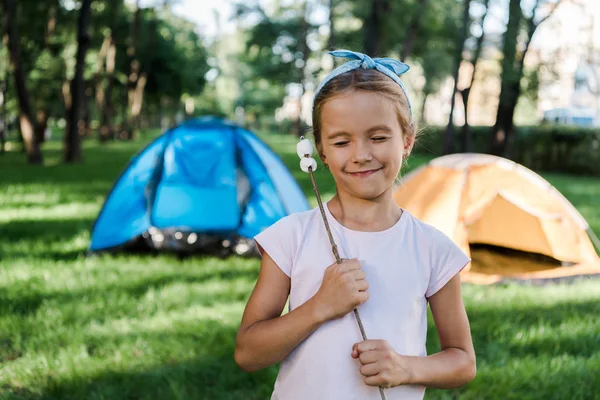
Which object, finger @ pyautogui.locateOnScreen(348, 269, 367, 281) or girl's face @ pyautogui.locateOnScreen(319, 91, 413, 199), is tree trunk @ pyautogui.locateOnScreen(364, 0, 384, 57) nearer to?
girl's face @ pyautogui.locateOnScreen(319, 91, 413, 199)

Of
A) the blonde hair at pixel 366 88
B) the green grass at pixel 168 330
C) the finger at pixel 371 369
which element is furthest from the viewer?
the green grass at pixel 168 330

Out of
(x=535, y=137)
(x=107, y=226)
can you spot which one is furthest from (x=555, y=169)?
(x=107, y=226)

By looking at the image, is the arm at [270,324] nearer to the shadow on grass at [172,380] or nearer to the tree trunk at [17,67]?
the shadow on grass at [172,380]

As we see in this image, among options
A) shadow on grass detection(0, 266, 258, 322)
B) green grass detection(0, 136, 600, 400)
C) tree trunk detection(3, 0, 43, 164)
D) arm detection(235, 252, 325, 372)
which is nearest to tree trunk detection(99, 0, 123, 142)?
tree trunk detection(3, 0, 43, 164)

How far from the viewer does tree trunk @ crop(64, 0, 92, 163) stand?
14586 millimetres

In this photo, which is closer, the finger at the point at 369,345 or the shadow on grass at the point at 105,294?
the finger at the point at 369,345

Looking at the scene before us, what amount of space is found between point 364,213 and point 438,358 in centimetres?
35

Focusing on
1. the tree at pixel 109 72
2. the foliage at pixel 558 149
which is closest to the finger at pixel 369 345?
the foliage at pixel 558 149

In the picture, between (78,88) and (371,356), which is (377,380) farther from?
(78,88)

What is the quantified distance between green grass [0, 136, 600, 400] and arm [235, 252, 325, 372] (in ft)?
3.73

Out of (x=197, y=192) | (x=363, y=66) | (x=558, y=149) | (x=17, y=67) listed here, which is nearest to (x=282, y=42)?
(x=558, y=149)

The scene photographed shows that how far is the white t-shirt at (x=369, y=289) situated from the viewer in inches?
56.5

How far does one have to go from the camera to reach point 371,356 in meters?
1.35

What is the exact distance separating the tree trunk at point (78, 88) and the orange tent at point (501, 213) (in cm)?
1071
